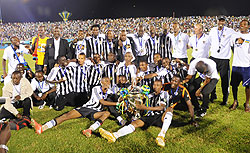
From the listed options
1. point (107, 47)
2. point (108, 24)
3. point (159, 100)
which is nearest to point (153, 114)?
point (159, 100)

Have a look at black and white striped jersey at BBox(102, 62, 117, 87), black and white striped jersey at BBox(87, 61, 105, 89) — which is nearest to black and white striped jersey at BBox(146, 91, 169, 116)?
black and white striped jersey at BBox(102, 62, 117, 87)

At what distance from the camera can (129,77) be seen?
16.5 feet

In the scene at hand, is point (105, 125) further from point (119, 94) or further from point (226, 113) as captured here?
point (226, 113)

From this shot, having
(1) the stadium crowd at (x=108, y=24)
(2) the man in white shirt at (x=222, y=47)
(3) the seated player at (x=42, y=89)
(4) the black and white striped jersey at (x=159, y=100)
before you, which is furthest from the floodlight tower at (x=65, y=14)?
(4) the black and white striped jersey at (x=159, y=100)

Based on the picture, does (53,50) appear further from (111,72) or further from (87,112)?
(87,112)

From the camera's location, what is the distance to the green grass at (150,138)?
10.4 ft

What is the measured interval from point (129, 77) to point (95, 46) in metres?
1.77

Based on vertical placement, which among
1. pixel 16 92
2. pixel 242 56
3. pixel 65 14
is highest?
pixel 65 14

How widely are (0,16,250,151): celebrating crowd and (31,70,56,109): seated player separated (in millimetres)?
10

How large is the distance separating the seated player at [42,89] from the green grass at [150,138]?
103cm

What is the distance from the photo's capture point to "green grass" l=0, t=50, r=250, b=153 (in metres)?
3.17

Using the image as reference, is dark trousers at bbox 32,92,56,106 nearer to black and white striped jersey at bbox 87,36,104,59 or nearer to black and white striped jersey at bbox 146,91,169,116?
black and white striped jersey at bbox 87,36,104,59

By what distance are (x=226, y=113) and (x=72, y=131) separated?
365 centimetres

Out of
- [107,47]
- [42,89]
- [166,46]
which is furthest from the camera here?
[166,46]
